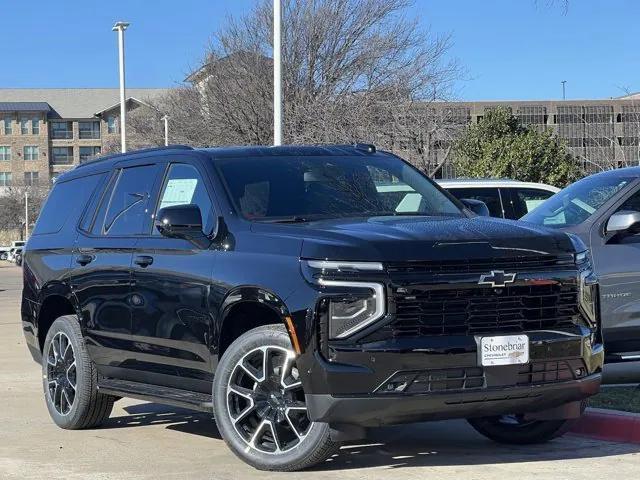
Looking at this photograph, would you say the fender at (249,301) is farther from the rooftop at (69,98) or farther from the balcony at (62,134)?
the balcony at (62,134)

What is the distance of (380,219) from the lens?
678 cm

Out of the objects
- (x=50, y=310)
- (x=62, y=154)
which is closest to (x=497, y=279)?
(x=50, y=310)

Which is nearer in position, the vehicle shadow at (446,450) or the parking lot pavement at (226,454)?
the parking lot pavement at (226,454)

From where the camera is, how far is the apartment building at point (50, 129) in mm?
115938

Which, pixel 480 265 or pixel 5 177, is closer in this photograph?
pixel 480 265

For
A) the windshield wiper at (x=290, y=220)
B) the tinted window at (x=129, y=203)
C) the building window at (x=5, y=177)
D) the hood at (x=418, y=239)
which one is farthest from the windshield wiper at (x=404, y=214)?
the building window at (x=5, y=177)

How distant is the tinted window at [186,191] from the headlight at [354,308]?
1.44 meters

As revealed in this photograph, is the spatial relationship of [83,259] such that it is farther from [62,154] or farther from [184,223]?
[62,154]

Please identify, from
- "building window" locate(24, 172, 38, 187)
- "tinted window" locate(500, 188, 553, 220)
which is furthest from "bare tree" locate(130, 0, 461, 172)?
"building window" locate(24, 172, 38, 187)

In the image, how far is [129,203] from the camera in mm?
7945

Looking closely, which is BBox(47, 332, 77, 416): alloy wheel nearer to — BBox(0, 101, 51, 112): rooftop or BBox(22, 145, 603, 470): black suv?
BBox(22, 145, 603, 470): black suv

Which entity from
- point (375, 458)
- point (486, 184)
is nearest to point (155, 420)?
point (375, 458)

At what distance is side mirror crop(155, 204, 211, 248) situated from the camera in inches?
268

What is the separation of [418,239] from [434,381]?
2.49ft
